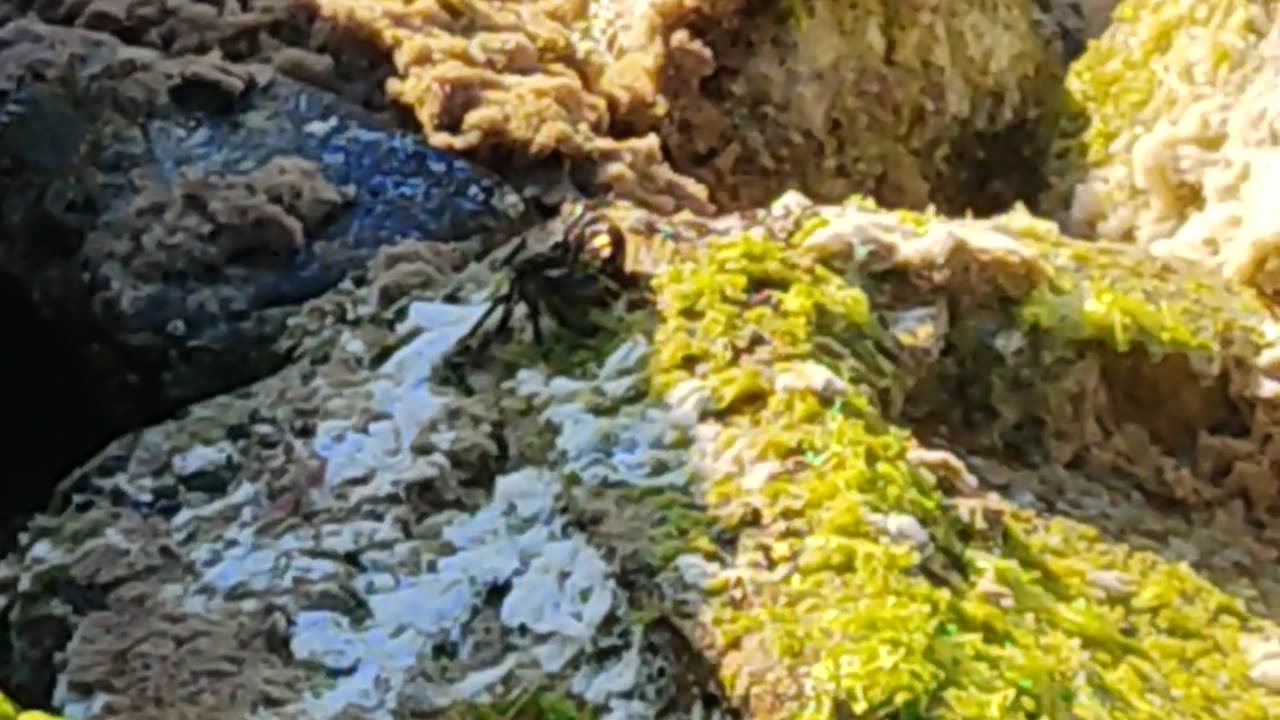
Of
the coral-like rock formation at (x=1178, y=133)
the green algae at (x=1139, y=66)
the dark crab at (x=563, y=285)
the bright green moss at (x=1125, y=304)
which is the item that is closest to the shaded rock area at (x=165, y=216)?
the dark crab at (x=563, y=285)

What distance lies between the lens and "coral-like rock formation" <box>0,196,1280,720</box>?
211cm

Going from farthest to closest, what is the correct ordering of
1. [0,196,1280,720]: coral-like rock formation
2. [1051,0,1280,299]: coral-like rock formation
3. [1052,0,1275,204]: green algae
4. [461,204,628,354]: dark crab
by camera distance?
[1052,0,1275,204]: green algae → [1051,0,1280,299]: coral-like rock formation → [461,204,628,354]: dark crab → [0,196,1280,720]: coral-like rock formation

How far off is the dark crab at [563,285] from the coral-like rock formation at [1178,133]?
1.38 meters

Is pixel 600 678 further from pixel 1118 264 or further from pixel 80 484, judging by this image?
pixel 1118 264

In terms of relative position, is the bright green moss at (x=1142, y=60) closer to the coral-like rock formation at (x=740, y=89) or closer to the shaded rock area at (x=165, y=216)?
the coral-like rock formation at (x=740, y=89)

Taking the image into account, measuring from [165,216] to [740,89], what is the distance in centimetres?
123

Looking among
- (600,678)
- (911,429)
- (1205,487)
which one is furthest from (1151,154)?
(600,678)

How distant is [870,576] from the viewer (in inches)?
82.8

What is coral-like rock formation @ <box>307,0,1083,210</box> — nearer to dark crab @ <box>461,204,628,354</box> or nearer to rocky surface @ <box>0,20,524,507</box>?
rocky surface @ <box>0,20,524,507</box>

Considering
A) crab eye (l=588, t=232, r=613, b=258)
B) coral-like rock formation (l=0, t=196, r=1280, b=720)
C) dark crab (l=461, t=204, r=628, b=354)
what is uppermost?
crab eye (l=588, t=232, r=613, b=258)

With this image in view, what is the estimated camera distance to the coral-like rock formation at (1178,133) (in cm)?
368

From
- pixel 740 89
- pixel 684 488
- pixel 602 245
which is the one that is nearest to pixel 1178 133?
pixel 740 89

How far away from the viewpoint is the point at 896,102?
155 inches

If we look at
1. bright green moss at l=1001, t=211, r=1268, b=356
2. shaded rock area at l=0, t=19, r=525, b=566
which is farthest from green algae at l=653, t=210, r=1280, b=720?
shaded rock area at l=0, t=19, r=525, b=566
